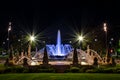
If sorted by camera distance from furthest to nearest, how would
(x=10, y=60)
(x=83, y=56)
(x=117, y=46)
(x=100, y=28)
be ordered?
1. (x=100, y=28)
2. (x=117, y=46)
3. (x=83, y=56)
4. (x=10, y=60)

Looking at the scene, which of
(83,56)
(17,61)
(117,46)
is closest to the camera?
(17,61)

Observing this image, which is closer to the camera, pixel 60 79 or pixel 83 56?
pixel 60 79

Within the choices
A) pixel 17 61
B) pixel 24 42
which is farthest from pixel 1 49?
pixel 17 61

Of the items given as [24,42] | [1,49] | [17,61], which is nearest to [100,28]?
[24,42]

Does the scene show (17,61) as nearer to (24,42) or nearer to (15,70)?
(15,70)

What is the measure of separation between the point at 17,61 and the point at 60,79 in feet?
86.9

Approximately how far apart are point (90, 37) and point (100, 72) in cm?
6063

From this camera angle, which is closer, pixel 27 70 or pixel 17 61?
pixel 27 70

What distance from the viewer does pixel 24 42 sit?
9594 centimetres

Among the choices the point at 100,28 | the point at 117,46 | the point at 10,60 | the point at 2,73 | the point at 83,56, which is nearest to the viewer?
the point at 2,73

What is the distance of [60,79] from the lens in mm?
28938

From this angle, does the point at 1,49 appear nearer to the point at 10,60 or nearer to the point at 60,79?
the point at 10,60

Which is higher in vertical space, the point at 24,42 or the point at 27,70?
the point at 24,42

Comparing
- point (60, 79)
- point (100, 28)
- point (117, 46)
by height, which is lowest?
point (60, 79)
